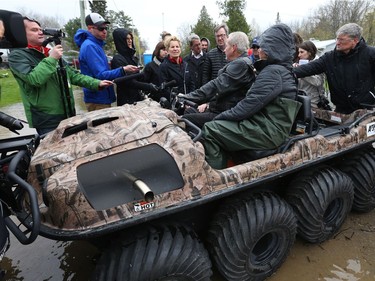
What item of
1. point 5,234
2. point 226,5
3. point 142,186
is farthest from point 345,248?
point 226,5

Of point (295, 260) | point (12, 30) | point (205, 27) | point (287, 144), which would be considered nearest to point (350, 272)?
point (295, 260)

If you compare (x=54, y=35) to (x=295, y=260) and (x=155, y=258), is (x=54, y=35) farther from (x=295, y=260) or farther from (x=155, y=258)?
(x=295, y=260)

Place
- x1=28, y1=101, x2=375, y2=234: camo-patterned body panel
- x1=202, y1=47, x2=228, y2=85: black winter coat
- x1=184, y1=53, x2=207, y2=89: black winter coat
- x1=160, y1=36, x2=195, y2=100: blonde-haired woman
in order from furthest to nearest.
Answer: x1=184, y1=53, x2=207, y2=89: black winter coat, x1=202, y1=47, x2=228, y2=85: black winter coat, x1=160, y1=36, x2=195, y2=100: blonde-haired woman, x1=28, y1=101, x2=375, y2=234: camo-patterned body panel

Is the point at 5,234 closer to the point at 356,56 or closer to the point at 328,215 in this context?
the point at 328,215

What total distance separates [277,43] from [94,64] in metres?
2.38

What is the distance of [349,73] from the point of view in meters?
3.62

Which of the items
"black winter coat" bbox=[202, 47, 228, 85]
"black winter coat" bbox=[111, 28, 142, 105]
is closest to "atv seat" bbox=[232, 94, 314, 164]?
"black winter coat" bbox=[111, 28, 142, 105]

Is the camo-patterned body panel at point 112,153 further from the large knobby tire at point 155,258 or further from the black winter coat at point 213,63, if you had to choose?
the black winter coat at point 213,63

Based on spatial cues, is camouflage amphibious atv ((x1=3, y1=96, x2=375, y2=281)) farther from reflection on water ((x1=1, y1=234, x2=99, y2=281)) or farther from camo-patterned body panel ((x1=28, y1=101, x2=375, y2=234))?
reflection on water ((x1=1, y1=234, x2=99, y2=281))

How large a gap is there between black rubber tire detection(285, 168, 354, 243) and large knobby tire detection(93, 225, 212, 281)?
1205mm

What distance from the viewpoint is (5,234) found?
1704 mm

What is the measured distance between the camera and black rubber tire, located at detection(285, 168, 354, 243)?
2.87m

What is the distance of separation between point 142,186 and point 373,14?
32.0 meters

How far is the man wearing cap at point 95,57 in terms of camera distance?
393 centimetres
